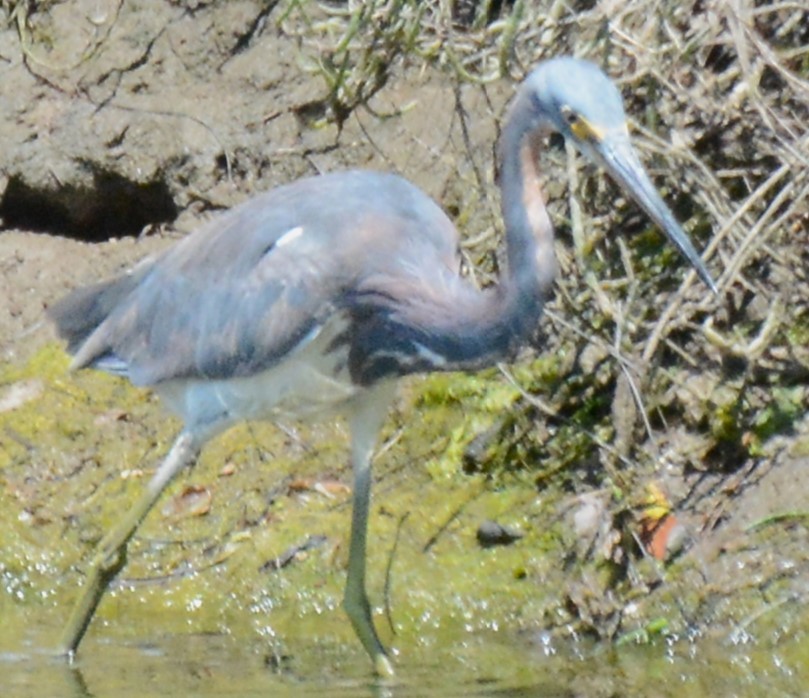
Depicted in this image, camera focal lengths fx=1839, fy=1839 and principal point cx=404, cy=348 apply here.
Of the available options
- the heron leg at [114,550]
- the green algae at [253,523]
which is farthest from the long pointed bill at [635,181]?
the heron leg at [114,550]

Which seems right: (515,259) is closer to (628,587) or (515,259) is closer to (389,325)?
(389,325)

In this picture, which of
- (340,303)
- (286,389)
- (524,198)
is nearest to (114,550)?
(286,389)

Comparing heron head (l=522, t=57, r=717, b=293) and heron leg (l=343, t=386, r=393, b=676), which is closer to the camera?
heron head (l=522, t=57, r=717, b=293)

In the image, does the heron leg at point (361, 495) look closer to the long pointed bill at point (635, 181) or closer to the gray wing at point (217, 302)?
the gray wing at point (217, 302)

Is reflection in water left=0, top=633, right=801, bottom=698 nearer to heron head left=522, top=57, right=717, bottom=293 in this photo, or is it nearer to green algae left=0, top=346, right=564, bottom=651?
green algae left=0, top=346, right=564, bottom=651

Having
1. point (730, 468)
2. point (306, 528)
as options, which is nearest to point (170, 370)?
point (306, 528)

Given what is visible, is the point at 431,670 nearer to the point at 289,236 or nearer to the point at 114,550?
the point at 114,550

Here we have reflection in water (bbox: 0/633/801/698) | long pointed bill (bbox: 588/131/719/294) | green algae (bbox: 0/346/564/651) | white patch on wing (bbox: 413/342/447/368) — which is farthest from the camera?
green algae (bbox: 0/346/564/651)

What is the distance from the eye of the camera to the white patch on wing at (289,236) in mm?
5254

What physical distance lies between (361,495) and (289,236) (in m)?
0.83

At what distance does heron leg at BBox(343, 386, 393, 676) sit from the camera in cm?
538

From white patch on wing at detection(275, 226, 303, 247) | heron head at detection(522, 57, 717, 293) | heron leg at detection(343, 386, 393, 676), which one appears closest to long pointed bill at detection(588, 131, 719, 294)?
heron head at detection(522, 57, 717, 293)

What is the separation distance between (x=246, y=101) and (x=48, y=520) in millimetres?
2095

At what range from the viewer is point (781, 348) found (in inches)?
232
